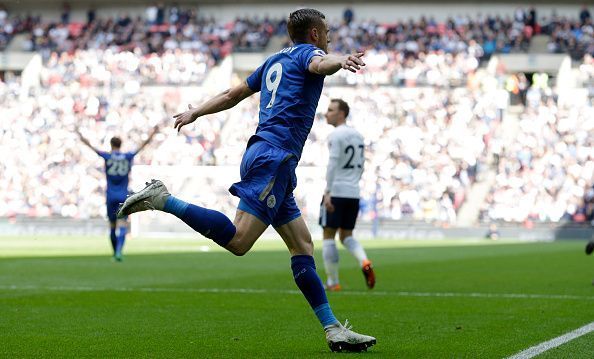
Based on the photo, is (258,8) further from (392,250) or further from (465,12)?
(392,250)

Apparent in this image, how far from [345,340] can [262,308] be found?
3.78 m

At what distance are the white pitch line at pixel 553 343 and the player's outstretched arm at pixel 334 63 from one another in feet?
7.41

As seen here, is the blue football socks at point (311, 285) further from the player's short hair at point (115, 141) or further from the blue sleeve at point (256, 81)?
the player's short hair at point (115, 141)

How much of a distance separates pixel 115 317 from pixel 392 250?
1777 centimetres

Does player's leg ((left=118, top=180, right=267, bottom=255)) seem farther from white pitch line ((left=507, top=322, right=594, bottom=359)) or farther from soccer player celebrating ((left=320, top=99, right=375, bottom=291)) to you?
soccer player celebrating ((left=320, top=99, right=375, bottom=291))

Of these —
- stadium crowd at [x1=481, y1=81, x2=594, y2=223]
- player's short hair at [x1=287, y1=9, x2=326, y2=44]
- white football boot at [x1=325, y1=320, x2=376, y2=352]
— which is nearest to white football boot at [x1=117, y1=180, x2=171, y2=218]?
player's short hair at [x1=287, y1=9, x2=326, y2=44]

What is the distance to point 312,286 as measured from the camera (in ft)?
25.5

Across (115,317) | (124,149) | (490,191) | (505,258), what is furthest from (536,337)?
(124,149)

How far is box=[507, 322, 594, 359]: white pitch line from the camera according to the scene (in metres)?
7.39

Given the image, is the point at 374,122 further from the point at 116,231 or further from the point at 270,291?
the point at 270,291

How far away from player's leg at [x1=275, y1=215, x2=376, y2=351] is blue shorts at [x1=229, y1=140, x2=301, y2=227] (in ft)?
1.34

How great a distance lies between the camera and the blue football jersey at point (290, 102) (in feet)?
24.3

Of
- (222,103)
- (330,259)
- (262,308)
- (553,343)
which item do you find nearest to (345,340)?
(553,343)

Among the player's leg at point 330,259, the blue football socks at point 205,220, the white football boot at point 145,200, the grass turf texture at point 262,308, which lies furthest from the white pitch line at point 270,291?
the white football boot at point 145,200
